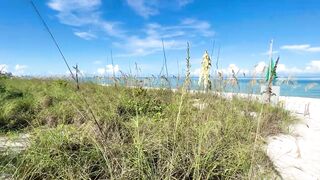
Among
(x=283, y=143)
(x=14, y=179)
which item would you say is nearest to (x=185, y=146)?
(x=14, y=179)

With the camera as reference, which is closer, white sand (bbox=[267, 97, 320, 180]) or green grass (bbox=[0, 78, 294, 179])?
green grass (bbox=[0, 78, 294, 179])

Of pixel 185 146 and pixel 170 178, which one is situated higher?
pixel 185 146

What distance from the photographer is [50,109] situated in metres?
5.90

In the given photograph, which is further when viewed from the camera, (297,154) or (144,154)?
(297,154)

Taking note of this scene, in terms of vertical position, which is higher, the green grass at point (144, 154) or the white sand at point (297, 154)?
the green grass at point (144, 154)

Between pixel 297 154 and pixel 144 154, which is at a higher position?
pixel 144 154

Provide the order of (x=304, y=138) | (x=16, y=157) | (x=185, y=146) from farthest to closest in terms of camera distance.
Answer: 1. (x=304, y=138)
2. (x=185, y=146)
3. (x=16, y=157)

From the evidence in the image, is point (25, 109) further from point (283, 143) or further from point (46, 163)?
point (283, 143)

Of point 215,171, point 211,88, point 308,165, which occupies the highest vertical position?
point 211,88

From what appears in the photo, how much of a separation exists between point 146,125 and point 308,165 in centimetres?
240

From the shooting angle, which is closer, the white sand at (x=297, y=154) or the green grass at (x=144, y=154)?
the green grass at (x=144, y=154)

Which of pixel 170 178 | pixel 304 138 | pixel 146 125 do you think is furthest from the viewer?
pixel 304 138

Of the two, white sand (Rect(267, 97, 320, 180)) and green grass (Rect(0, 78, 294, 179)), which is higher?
green grass (Rect(0, 78, 294, 179))

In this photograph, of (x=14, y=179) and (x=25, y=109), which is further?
(x=25, y=109)
